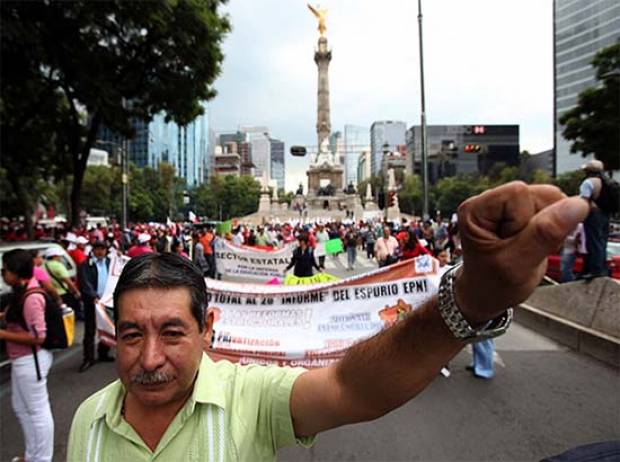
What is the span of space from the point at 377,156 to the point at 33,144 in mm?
145987

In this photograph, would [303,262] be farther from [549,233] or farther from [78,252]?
[549,233]

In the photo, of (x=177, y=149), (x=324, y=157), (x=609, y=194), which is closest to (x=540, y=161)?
(x=324, y=157)

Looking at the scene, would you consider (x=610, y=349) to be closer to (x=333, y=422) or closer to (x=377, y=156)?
(x=333, y=422)

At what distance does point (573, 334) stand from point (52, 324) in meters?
6.61

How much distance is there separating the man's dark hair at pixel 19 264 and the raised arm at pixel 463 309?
2.93m

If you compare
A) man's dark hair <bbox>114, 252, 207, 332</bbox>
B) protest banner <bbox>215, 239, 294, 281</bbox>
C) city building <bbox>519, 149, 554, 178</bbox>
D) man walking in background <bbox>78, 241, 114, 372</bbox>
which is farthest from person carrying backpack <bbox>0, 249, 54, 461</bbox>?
city building <bbox>519, 149, 554, 178</bbox>

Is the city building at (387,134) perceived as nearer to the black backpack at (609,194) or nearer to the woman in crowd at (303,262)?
the woman in crowd at (303,262)

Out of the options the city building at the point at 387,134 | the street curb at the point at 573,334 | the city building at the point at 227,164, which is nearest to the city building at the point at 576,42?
the street curb at the point at 573,334

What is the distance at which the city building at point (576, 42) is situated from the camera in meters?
13.5

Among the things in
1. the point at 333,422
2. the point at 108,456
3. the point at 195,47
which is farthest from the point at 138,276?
the point at 195,47

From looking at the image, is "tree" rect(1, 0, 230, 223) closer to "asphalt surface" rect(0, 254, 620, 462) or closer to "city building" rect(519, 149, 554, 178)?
"asphalt surface" rect(0, 254, 620, 462)

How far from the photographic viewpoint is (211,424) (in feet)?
4.21

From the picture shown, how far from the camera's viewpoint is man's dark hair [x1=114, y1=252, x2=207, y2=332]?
1.34 metres

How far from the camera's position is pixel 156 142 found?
10756 cm
